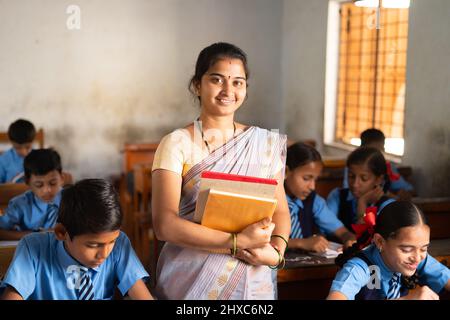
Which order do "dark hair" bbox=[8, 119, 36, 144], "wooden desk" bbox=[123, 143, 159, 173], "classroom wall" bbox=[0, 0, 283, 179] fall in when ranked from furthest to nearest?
"classroom wall" bbox=[0, 0, 283, 179] → "wooden desk" bbox=[123, 143, 159, 173] → "dark hair" bbox=[8, 119, 36, 144]

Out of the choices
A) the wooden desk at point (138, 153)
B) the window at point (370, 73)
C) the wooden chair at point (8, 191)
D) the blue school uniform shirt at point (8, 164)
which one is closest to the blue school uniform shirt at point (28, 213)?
the wooden chair at point (8, 191)

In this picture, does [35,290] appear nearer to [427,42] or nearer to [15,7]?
[427,42]

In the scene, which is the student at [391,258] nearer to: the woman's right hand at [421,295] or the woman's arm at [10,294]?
the woman's right hand at [421,295]

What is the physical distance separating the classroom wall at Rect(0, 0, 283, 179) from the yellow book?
191 inches

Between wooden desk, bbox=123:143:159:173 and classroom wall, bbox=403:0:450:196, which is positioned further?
wooden desk, bbox=123:143:159:173

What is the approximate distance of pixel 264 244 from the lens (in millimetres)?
1651

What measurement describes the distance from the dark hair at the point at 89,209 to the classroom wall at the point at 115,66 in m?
4.73

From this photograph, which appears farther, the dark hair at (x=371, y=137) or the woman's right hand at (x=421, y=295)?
the dark hair at (x=371, y=137)

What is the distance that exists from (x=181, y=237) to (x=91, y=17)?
532 centimetres

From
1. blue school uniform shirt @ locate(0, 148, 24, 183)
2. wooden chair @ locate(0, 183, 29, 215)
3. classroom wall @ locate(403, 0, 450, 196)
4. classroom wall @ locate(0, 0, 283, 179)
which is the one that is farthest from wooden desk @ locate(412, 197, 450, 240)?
classroom wall @ locate(0, 0, 283, 179)

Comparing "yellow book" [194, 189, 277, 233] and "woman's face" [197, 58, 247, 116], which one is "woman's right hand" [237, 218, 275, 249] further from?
"woman's face" [197, 58, 247, 116]

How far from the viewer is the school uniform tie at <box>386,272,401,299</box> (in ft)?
6.49

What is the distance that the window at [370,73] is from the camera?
5398 mm

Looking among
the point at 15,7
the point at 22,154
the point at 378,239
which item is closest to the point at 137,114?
the point at 15,7
